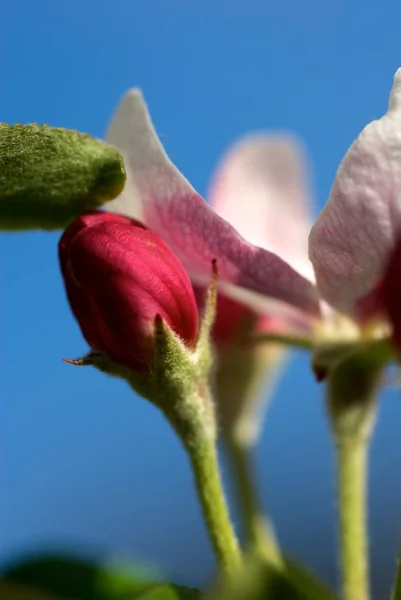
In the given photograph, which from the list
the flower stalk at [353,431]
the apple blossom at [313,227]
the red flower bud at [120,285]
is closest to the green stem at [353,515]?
the flower stalk at [353,431]

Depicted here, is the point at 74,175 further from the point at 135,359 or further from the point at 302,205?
the point at 302,205

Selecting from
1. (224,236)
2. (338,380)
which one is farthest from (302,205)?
(224,236)

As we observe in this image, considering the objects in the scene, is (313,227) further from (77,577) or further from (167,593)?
(77,577)

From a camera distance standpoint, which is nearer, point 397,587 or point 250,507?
point 397,587

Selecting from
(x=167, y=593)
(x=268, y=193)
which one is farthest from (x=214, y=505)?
(x=268, y=193)

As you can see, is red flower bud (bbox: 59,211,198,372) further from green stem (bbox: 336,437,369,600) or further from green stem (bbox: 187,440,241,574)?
green stem (bbox: 336,437,369,600)

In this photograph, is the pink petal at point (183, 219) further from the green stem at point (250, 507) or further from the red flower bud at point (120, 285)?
the green stem at point (250, 507)

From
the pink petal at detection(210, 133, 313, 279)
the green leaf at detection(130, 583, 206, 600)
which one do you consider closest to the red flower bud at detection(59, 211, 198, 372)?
the green leaf at detection(130, 583, 206, 600)
